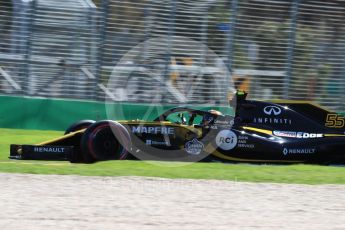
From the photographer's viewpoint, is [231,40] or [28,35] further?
[231,40]

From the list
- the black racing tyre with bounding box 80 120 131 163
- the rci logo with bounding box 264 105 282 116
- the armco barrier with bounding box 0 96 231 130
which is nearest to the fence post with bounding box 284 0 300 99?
the armco barrier with bounding box 0 96 231 130

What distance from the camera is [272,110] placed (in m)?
10.1

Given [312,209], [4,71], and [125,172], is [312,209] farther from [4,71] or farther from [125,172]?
[4,71]

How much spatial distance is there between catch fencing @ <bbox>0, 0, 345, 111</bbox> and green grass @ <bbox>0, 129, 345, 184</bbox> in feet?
15.2

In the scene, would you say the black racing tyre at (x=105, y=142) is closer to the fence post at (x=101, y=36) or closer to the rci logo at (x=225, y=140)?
the rci logo at (x=225, y=140)

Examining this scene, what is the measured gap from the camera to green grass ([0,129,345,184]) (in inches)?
308

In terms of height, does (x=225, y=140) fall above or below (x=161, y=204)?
below

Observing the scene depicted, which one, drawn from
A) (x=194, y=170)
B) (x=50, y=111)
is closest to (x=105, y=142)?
(x=194, y=170)

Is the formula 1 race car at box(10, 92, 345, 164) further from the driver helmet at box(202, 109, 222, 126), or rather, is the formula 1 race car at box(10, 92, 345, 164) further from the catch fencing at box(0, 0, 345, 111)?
the catch fencing at box(0, 0, 345, 111)

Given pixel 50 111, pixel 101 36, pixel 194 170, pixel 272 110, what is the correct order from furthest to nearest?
1. pixel 101 36
2. pixel 50 111
3. pixel 272 110
4. pixel 194 170

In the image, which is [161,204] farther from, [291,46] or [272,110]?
[291,46]

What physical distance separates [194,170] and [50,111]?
19.3 ft

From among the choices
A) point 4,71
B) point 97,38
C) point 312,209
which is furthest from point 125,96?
point 312,209

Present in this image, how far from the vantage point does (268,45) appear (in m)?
14.9
